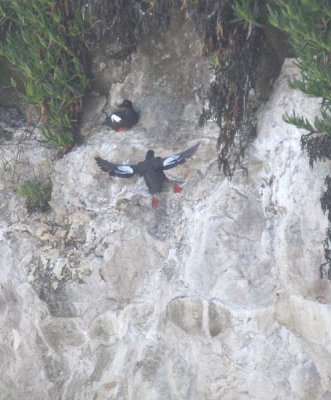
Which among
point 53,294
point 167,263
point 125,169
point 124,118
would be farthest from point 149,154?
point 53,294

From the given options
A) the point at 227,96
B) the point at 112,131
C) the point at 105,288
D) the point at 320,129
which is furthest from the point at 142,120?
the point at 320,129

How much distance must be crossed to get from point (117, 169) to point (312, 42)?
82.2 inches

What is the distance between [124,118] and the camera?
6.96 meters

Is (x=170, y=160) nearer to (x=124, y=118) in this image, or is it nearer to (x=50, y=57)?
(x=124, y=118)

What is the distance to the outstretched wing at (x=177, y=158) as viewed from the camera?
258 inches

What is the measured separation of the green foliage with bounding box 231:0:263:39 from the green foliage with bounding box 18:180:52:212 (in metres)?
2.24

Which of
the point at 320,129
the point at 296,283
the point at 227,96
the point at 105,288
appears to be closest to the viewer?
the point at 320,129

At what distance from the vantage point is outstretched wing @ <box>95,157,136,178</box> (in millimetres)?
6758

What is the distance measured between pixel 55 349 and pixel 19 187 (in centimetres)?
139

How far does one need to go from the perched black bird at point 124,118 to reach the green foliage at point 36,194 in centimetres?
80

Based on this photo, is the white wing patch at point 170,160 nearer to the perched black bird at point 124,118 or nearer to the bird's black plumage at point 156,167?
the bird's black plumage at point 156,167

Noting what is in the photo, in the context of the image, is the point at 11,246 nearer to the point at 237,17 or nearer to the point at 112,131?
the point at 112,131

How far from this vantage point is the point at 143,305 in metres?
6.56

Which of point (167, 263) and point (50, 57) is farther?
point (50, 57)
